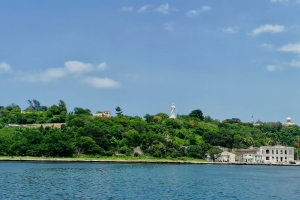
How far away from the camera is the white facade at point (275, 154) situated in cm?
10819

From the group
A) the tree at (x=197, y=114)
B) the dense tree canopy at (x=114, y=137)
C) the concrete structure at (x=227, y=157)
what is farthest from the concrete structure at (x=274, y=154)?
the tree at (x=197, y=114)

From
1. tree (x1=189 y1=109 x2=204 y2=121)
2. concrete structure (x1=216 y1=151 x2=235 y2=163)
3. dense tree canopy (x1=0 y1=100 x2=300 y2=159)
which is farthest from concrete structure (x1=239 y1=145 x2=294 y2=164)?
tree (x1=189 y1=109 x2=204 y2=121)

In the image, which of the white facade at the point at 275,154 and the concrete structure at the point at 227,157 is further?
the white facade at the point at 275,154

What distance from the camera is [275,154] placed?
10900 cm

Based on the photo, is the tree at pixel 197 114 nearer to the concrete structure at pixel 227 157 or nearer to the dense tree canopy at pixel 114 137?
the dense tree canopy at pixel 114 137

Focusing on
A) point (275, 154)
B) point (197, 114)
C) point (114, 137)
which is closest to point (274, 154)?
point (275, 154)

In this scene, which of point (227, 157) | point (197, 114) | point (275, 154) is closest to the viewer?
point (227, 157)

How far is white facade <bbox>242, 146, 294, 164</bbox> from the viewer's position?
108188mm

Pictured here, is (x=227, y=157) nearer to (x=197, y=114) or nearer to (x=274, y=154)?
(x=274, y=154)

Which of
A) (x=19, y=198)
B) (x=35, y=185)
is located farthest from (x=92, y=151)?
(x=19, y=198)

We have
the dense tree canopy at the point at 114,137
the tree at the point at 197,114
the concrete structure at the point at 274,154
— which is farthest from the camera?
the tree at the point at 197,114

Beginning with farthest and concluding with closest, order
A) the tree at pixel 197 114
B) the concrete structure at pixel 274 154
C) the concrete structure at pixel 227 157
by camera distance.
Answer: the tree at pixel 197 114, the concrete structure at pixel 274 154, the concrete structure at pixel 227 157

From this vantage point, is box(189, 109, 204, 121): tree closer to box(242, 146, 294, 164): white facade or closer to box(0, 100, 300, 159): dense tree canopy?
box(0, 100, 300, 159): dense tree canopy

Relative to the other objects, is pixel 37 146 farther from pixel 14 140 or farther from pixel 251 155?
pixel 251 155
